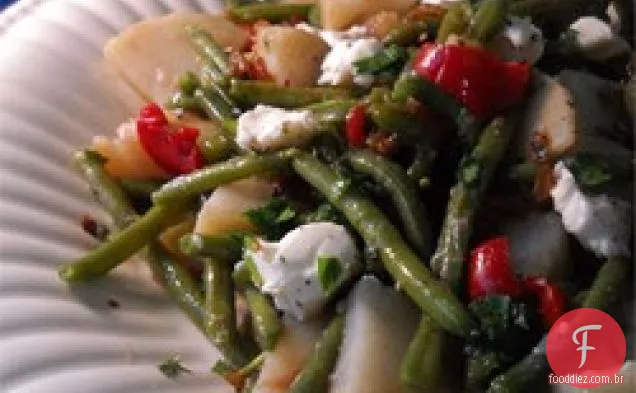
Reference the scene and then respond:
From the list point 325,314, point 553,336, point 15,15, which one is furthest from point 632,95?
point 15,15

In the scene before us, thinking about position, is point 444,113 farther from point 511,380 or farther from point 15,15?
point 15,15

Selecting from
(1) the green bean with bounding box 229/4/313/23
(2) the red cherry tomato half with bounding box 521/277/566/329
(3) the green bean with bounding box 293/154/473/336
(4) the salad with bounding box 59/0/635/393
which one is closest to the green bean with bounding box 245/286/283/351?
(4) the salad with bounding box 59/0/635/393

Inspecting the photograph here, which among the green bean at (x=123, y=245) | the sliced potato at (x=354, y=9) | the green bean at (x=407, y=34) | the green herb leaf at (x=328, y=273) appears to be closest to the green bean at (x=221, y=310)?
the green bean at (x=123, y=245)

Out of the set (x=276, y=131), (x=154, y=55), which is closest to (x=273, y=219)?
(x=276, y=131)

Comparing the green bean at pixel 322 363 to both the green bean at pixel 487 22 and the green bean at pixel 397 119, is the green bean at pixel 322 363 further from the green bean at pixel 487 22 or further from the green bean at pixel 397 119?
the green bean at pixel 487 22

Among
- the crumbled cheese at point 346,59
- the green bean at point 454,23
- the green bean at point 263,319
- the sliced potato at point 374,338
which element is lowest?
the sliced potato at point 374,338

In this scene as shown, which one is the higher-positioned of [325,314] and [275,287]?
[275,287]

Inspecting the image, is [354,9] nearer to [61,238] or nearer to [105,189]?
[105,189]
